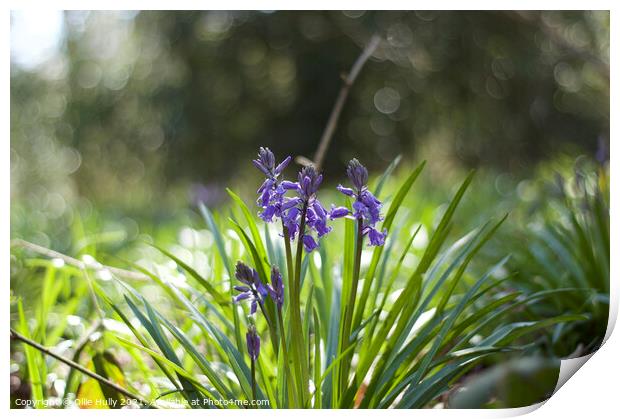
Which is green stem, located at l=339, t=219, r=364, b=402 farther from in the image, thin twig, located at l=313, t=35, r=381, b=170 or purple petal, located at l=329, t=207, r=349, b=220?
thin twig, located at l=313, t=35, r=381, b=170

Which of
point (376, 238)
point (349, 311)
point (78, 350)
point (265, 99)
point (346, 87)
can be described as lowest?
point (78, 350)

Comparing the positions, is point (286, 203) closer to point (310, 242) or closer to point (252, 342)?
point (310, 242)

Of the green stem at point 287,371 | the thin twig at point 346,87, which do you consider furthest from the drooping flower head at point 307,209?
the thin twig at point 346,87

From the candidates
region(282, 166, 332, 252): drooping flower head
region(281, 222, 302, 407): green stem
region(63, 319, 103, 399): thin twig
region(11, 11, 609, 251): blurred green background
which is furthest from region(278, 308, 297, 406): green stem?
region(11, 11, 609, 251): blurred green background

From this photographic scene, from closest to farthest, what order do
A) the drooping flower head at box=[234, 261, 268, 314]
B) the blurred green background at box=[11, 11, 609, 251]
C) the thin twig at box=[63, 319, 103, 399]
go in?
1. the drooping flower head at box=[234, 261, 268, 314]
2. the thin twig at box=[63, 319, 103, 399]
3. the blurred green background at box=[11, 11, 609, 251]

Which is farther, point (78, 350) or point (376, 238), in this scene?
point (78, 350)

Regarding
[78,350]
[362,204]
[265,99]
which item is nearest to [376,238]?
[362,204]
